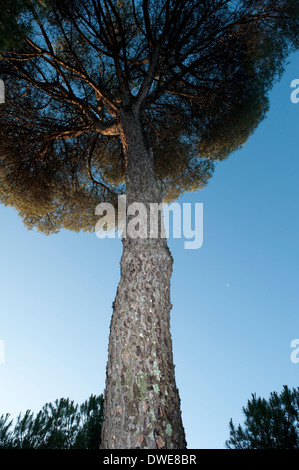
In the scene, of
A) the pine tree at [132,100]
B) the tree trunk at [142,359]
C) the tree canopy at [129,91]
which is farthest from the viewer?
the tree canopy at [129,91]

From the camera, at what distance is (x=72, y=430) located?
6.88 meters

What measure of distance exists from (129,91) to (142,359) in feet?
18.3

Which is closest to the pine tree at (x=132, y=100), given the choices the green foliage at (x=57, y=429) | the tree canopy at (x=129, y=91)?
the tree canopy at (x=129, y=91)

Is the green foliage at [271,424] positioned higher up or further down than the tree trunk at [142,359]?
further down

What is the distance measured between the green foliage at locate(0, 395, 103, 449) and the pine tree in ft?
17.3

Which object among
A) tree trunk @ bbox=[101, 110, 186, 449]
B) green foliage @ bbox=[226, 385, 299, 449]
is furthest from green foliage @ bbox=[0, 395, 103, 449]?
tree trunk @ bbox=[101, 110, 186, 449]

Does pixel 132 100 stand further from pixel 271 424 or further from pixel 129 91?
pixel 271 424

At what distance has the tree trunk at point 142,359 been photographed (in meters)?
1.75

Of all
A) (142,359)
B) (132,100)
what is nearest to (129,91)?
(132,100)

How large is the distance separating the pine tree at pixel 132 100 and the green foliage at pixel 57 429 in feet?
17.3

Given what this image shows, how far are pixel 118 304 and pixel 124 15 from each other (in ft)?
25.2

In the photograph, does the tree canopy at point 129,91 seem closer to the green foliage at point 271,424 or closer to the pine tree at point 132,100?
the pine tree at point 132,100

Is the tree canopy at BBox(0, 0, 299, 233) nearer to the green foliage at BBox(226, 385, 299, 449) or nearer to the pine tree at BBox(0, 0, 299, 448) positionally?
the pine tree at BBox(0, 0, 299, 448)
